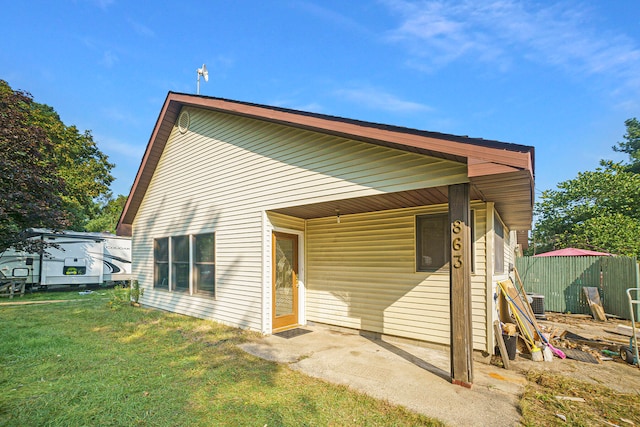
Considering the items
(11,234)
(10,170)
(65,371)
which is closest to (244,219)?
(65,371)

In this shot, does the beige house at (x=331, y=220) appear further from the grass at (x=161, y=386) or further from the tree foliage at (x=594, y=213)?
the tree foliage at (x=594, y=213)

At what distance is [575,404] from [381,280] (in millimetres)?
3291

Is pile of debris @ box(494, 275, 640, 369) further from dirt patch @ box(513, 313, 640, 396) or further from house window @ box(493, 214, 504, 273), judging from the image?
house window @ box(493, 214, 504, 273)

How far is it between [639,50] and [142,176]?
54.7 feet

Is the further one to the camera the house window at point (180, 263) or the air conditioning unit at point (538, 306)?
the air conditioning unit at point (538, 306)

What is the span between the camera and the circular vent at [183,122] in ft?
27.7

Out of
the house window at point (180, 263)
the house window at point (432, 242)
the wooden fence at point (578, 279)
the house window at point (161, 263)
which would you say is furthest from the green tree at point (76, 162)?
the wooden fence at point (578, 279)

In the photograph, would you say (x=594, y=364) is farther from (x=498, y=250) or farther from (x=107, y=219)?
(x=107, y=219)

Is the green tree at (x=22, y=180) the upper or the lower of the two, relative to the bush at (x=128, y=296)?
upper

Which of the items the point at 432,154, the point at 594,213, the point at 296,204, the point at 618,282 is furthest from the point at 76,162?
the point at 594,213

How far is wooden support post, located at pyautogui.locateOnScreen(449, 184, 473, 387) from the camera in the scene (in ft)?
12.1

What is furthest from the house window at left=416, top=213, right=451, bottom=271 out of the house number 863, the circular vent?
the circular vent

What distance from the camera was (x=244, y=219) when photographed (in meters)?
6.79

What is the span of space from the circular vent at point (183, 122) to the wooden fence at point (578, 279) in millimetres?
12586
